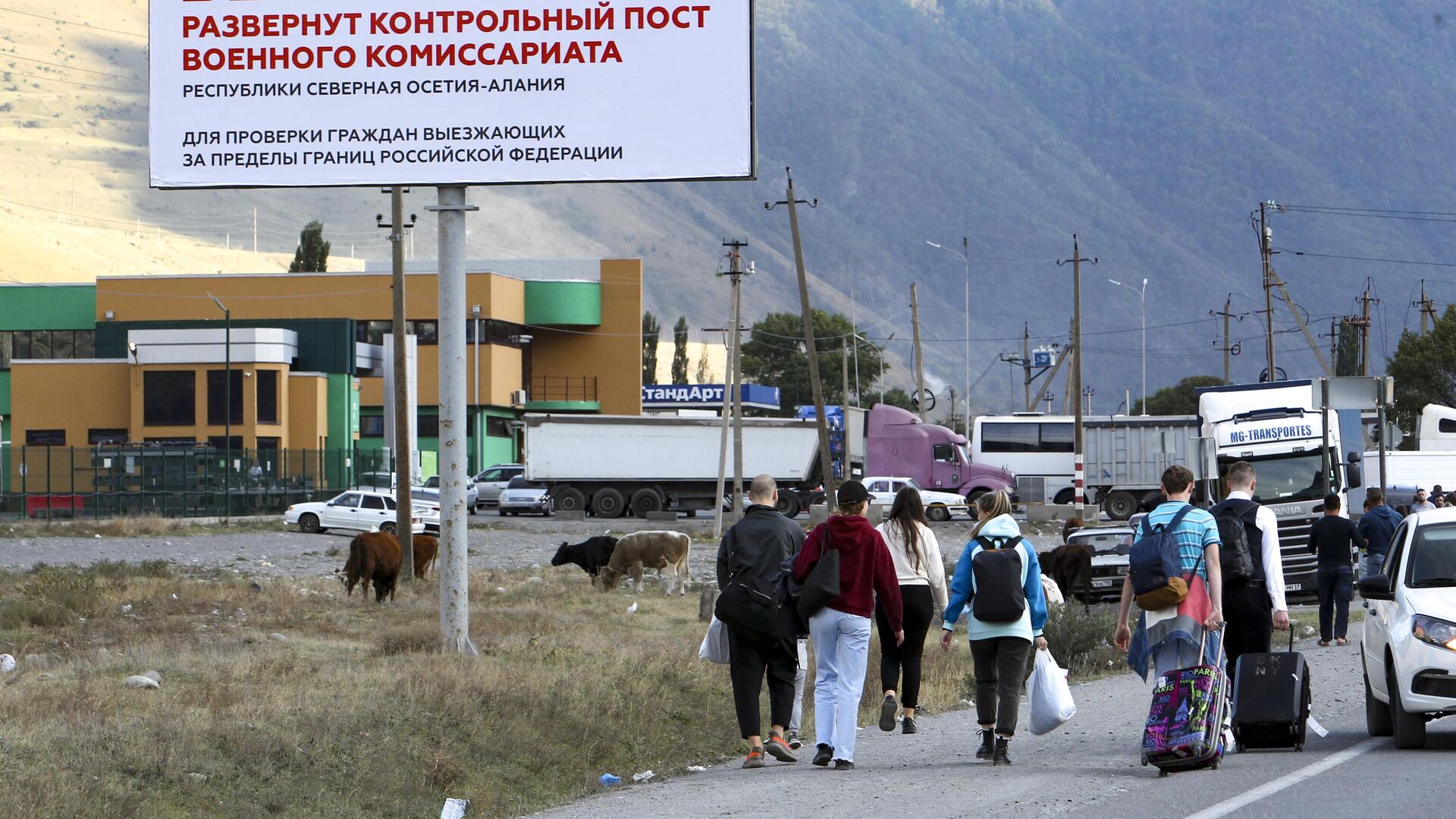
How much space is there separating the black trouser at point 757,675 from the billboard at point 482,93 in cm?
617

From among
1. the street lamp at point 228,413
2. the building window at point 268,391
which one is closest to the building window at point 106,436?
the street lamp at point 228,413

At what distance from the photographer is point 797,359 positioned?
13950 centimetres

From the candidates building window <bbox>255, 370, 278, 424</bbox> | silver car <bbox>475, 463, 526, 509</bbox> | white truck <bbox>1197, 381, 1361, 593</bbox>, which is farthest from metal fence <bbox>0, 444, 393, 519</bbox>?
white truck <bbox>1197, 381, 1361, 593</bbox>

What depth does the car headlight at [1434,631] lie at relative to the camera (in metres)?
10.9

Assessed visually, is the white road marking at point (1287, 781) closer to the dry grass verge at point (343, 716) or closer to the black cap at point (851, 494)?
the black cap at point (851, 494)

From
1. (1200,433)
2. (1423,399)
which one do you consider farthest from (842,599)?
(1423,399)

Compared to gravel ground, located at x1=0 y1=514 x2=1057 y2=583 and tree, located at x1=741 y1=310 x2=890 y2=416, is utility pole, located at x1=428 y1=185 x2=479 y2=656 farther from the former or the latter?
tree, located at x1=741 y1=310 x2=890 y2=416

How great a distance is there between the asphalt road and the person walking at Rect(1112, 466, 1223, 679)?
2.40 feet

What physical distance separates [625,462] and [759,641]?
161 ft

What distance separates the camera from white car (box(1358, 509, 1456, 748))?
Answer: 10.8 m

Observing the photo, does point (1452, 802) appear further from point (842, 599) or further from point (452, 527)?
point (452, 527)

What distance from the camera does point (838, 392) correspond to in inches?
5723

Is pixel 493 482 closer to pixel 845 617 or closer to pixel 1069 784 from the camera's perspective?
pixel 845 617

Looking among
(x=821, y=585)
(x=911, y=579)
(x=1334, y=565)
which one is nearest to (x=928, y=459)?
(x=1334, y=565)
